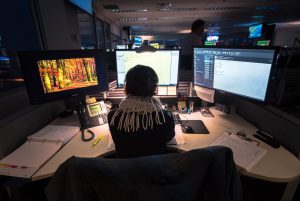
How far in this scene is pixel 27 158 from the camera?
872 mm

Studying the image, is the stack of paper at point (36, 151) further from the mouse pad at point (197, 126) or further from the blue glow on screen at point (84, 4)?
the blue glow on screen at point (84, 4)

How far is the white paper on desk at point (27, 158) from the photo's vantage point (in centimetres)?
79

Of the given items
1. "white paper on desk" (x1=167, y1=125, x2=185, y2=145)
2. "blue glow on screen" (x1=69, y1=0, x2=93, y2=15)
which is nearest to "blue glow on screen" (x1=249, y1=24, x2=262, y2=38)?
"blue glow on screen" (x1=69, y1=0, x2=93, y2=15)

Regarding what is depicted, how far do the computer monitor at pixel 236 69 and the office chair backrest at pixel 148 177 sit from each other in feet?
Result: 2.53

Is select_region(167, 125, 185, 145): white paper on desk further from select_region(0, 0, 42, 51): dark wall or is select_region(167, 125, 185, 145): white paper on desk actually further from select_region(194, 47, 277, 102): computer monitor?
select_region(0, 0, 42, 51): dark wall

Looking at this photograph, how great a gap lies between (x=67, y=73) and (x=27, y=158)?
60 centimetres

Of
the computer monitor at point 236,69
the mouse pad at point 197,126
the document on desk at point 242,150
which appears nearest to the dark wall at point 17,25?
the computer monitor at point 236,69

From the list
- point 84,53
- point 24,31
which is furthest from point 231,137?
point 24,31

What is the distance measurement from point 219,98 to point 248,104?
0.93 ft

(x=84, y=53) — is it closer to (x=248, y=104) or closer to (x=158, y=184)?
(x=158, y=184)

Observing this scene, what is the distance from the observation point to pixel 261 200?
116cm

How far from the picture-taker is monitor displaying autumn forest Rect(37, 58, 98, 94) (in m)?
1.12

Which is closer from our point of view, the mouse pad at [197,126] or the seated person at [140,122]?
the seated person at [140,122]

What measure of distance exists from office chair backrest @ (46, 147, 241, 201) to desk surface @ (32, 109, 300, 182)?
446 millimetres
